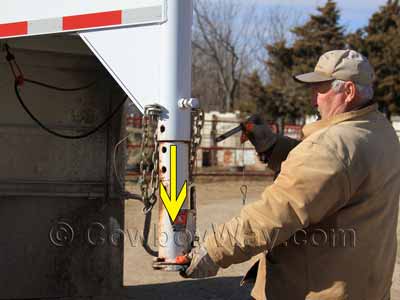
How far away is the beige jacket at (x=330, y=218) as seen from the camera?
2773 millimetres

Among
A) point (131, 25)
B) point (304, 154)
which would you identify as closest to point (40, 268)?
point (131, 25)

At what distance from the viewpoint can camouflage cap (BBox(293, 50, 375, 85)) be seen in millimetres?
3002

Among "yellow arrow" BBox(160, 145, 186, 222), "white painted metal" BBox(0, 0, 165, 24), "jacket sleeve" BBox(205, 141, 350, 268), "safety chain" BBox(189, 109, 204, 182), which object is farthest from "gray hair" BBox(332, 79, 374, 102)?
"white painted metal" BBox(0, 0, 165, 24)

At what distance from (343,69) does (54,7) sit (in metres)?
1.69

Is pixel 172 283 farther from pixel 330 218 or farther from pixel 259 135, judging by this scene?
pixel 330 218

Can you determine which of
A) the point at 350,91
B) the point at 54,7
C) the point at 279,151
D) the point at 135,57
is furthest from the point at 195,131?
the point at 54,7

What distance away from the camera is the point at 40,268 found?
566 cm

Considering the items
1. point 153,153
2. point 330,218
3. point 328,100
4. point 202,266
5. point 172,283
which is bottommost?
point 172,283

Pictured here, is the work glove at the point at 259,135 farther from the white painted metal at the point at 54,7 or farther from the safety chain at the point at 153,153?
the white painted metal at the point at 54,7

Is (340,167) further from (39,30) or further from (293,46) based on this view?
(293,46)

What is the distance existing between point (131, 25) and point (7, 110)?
235 cm

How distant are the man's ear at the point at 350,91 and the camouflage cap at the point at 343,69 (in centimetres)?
2

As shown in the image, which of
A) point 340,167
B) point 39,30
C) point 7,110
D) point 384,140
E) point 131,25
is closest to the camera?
point 340,167

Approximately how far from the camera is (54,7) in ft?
12.3
